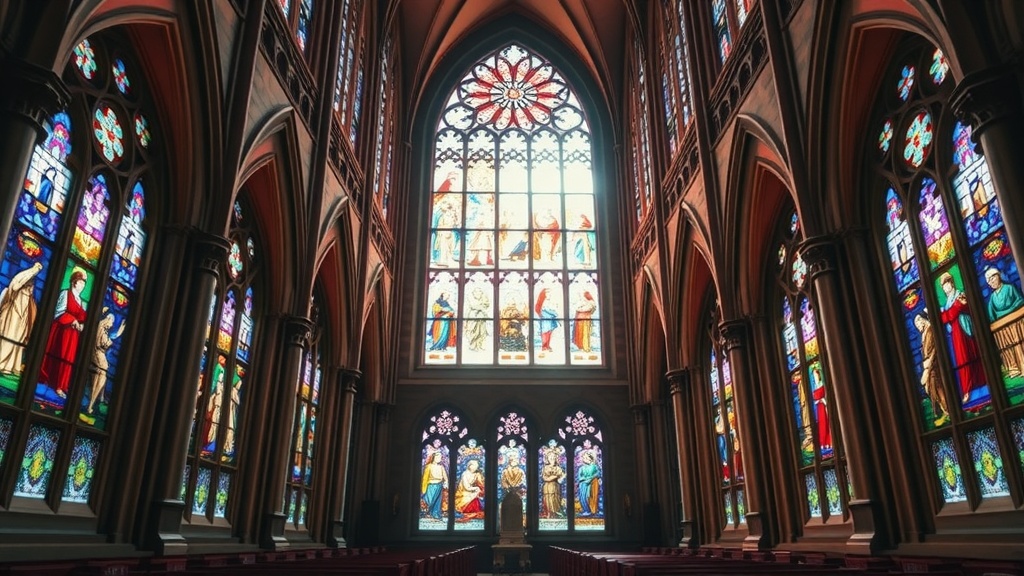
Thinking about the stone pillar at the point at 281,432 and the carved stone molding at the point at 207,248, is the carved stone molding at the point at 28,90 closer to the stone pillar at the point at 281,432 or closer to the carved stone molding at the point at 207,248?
the carved stone molding at the point at 207,248

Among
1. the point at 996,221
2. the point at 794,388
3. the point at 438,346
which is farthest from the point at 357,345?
the point at 996,221

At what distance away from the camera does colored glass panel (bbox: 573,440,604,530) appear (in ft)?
65.9

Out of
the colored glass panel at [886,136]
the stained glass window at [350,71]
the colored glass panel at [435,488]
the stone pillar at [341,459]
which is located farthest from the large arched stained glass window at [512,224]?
the colored glass panel at [886,136]

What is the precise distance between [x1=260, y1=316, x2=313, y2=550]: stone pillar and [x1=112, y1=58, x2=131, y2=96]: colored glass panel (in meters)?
4.88

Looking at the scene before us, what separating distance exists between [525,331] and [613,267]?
3508 millimetres

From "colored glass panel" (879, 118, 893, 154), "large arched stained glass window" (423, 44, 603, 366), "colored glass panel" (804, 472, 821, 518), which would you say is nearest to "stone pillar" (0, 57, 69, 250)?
"colored glass panel" (879, 118, 893, 154)

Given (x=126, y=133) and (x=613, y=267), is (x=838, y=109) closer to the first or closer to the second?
(x=126, y=133)

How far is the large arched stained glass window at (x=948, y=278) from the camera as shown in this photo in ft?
24.0

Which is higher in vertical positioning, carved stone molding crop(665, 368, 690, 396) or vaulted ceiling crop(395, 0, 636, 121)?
vaulted ceiling crop(395, 0, 636, 121)

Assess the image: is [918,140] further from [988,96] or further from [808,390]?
[808,390]

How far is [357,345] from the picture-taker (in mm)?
16469

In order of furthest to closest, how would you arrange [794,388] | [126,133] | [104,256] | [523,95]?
1. [523,95]
2. [794,388]
3. [126,133]
4. [104,256]

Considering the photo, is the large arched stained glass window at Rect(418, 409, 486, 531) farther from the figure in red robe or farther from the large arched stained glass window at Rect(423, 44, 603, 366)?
the figure in red robe

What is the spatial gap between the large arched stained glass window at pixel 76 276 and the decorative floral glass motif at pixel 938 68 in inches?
393
